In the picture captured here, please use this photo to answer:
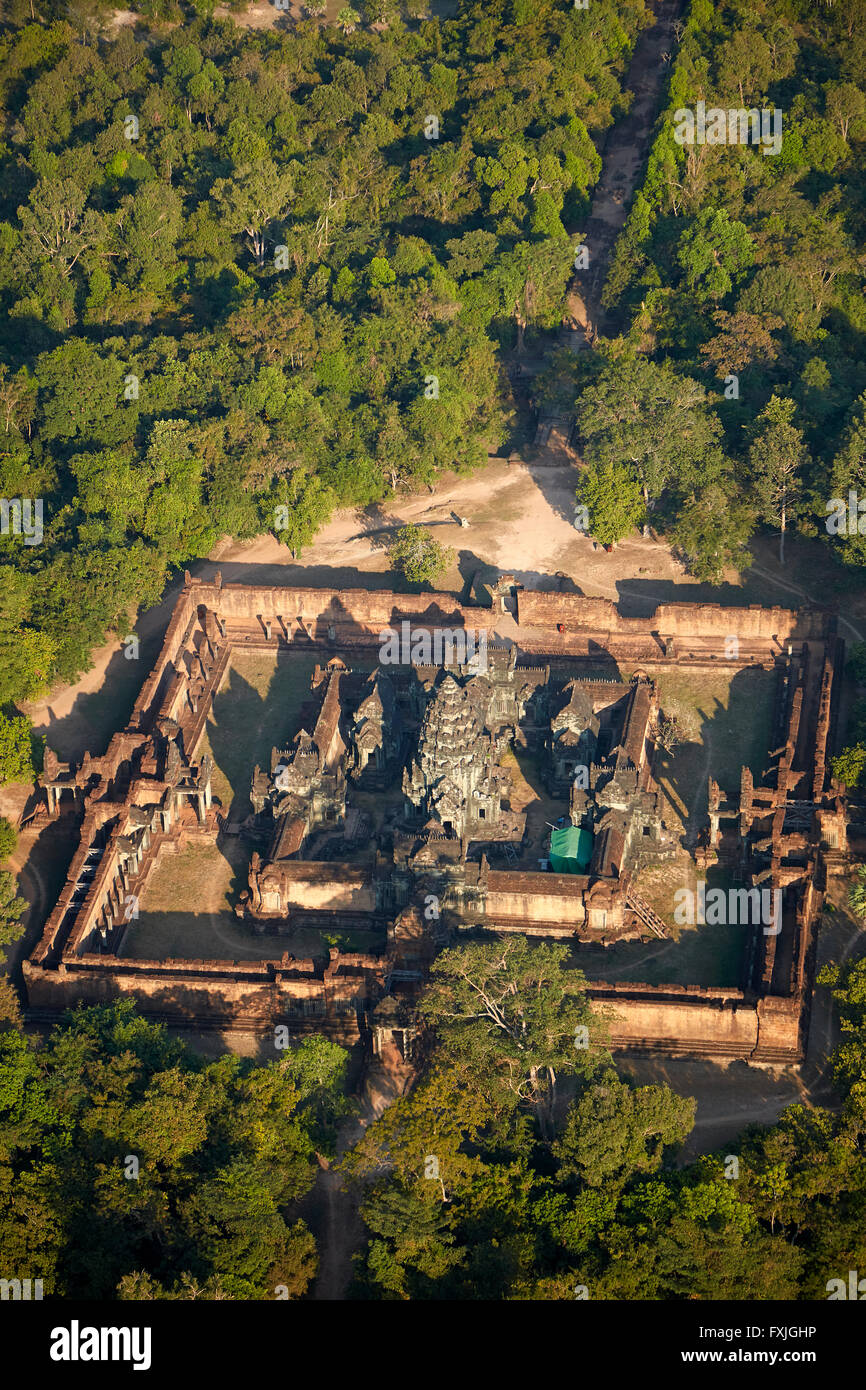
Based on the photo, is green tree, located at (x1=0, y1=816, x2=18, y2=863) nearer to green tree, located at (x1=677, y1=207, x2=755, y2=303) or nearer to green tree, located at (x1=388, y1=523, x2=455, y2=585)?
green tree, located at (x1=388, y1=523, x2=455, y2=585)

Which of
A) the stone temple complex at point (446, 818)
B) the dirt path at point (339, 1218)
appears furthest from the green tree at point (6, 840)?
the dirt path at point (339, 1218)

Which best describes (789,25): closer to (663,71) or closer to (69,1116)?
(663,71)

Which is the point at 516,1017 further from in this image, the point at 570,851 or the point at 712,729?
the point at 712,729

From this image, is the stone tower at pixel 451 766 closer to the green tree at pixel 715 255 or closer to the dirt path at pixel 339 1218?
the dirt path at pixel 339 1218

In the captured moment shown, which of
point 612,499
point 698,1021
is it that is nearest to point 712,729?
point 612,499

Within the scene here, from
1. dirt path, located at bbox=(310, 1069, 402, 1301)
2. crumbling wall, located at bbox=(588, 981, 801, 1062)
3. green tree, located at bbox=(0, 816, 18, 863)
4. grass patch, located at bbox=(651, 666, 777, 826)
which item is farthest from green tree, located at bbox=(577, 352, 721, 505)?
dirt path, located at bbox=(310, 1069, 402, 1301)

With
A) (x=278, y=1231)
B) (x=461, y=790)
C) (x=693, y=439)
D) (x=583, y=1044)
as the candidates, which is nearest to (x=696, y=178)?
(x=693, y=439)
